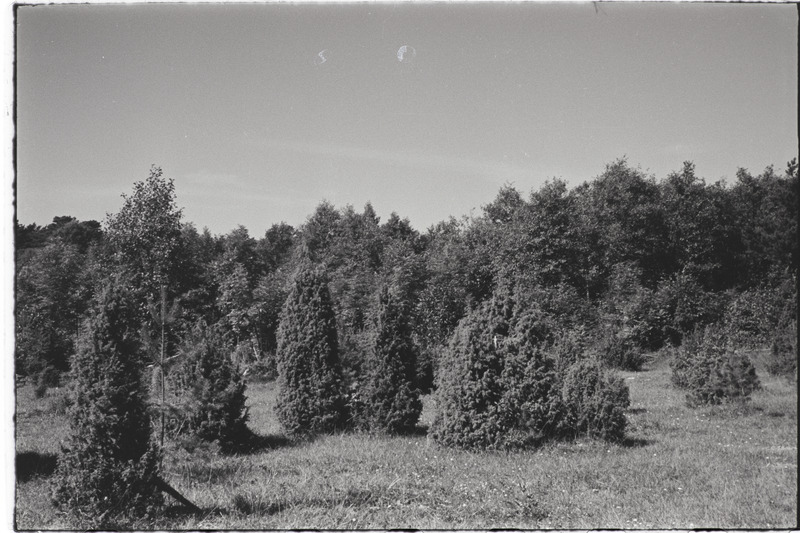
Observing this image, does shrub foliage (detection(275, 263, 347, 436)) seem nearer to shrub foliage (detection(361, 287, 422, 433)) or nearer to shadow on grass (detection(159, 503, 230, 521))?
shrub foliage (detection(361, 287, 422, 433))

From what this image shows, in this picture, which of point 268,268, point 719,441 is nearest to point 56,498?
point 719,441

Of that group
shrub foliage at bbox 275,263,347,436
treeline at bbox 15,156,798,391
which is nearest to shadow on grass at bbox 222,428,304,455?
shrub foliage at bbox 275,263,347,436

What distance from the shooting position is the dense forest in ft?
35.5

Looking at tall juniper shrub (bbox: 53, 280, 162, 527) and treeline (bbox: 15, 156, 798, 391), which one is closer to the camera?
tall juniper shrub (bbox: 53, 280, 162, 527)

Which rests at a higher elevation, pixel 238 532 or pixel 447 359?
pixel 447 359

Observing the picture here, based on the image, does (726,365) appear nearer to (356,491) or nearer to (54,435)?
(356,491)

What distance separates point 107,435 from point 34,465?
4833 millimetres

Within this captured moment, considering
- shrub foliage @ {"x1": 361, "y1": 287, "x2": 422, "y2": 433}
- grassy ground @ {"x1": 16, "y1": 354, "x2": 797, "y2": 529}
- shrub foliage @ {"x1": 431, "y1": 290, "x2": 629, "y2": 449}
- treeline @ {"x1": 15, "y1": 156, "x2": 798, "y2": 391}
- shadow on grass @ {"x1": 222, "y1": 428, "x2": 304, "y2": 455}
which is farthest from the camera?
treeline @ {"x1": 15, "y1": 156, "x2": 798, "y2": 391}

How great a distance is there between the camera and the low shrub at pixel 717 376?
1428cm

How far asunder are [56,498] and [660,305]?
33797 millimetres

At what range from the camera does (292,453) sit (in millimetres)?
11219

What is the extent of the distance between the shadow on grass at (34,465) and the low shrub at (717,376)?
584 inches

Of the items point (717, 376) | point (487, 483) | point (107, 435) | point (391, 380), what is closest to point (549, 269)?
point (717, 376)

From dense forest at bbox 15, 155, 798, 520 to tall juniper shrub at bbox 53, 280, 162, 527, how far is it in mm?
51
